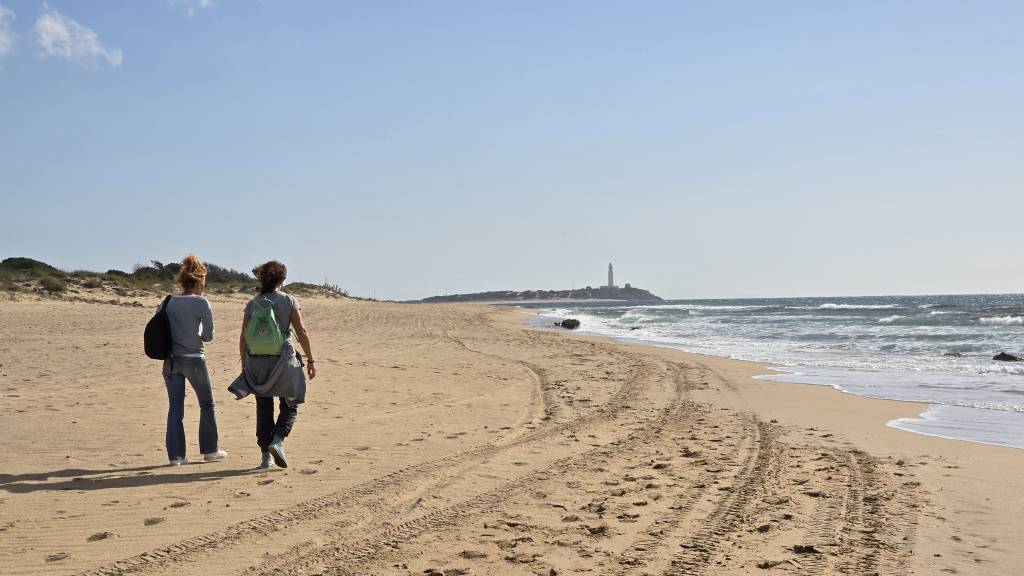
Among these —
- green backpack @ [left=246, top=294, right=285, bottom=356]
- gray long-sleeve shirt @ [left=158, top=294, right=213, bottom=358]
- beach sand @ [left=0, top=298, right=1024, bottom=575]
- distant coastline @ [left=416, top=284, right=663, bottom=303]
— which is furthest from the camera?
distant coastline @ [left=416, top=284, right=663, bottom=303]

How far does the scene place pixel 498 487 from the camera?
5.57 metres

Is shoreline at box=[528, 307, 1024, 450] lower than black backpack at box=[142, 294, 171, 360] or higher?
lower

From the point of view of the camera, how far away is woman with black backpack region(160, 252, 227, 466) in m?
6.05

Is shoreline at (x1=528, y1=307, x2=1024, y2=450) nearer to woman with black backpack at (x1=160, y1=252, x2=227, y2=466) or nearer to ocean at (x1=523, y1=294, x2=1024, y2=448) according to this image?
ocean at (x1=523, y1=294, x2=1024, y2=448)

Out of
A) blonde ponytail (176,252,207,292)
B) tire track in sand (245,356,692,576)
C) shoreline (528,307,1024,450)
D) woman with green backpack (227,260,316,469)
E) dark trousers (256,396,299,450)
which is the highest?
blonde ponytail (176,252,207,292)

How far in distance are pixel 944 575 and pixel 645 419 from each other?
487cm

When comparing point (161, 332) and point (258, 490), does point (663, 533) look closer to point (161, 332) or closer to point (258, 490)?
point (258, 490)

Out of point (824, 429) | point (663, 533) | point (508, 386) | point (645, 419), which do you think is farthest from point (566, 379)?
point (663, 533)

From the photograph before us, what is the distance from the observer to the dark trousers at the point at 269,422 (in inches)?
238

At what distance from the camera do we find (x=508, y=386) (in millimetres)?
11539

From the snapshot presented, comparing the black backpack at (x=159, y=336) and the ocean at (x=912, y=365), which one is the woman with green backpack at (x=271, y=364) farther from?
the ocean at (x=912, y=365)

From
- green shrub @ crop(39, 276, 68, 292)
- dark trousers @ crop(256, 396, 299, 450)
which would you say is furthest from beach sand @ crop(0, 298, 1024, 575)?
green shrub @ crop(39, 276, 68, 292)

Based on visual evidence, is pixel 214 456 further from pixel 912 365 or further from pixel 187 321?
pixel 912 365

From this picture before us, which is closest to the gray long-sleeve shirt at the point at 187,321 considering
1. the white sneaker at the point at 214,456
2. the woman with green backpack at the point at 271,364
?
the woman with green backpack at the point at 271,364
